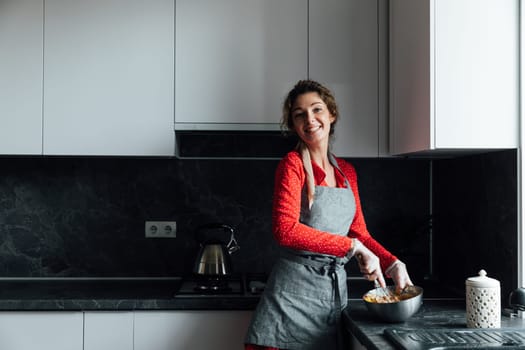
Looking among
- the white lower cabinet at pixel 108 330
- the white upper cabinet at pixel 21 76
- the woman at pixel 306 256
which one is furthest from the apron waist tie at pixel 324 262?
the white upper cabinet at pixel 21 76

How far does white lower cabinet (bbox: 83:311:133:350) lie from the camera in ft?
6.36

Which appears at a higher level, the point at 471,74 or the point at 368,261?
the point at 471,74

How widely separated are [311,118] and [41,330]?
1.21 m

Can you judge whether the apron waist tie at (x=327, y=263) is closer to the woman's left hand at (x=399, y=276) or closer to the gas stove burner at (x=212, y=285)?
the woman's left hand at (x=399, y=276)

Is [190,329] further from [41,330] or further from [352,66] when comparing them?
[352,66]

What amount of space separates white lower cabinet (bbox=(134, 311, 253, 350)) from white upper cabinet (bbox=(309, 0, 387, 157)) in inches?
30.1

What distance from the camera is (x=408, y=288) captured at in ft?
5.75

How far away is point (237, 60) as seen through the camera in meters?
2.12

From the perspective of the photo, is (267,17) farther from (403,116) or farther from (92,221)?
(92,221)

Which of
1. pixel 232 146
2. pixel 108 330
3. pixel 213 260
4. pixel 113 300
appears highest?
pixel 232 146

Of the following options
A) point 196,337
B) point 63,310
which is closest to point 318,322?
point 196,337

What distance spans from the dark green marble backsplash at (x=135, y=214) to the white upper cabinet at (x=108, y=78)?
1.09 feet

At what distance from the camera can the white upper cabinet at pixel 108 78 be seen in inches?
82.4

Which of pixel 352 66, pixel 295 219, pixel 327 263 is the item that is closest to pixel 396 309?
pixel 327 263
